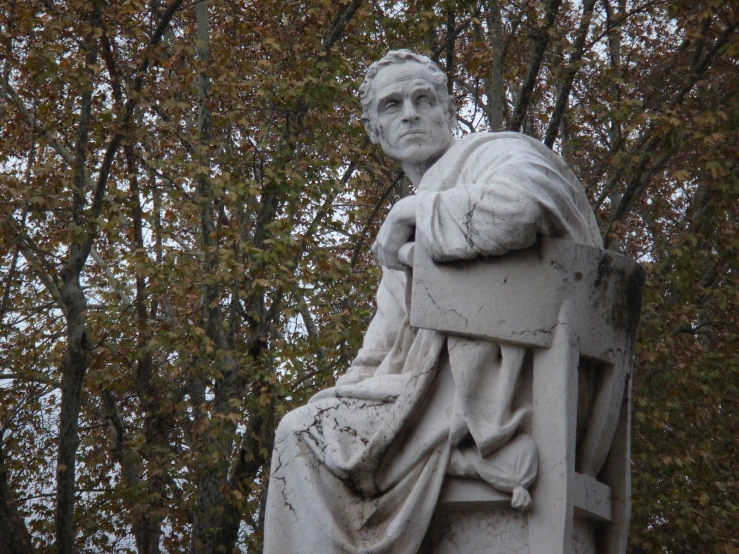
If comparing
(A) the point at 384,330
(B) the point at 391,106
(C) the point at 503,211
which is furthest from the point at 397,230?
(B) the point at 391,106

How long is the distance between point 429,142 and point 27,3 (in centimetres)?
639

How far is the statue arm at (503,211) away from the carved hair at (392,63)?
62cm

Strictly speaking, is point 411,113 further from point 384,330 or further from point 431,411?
point 431,411

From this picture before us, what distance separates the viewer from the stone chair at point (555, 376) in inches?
158

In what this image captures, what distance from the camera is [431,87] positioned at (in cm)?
487

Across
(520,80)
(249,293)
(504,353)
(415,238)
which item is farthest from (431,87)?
(520,80)

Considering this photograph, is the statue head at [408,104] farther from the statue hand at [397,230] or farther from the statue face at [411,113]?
the statue hand at [397,230]

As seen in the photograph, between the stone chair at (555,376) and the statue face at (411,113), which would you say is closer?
the stone chair at (555,376)

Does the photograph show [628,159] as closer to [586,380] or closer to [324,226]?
[324,226]

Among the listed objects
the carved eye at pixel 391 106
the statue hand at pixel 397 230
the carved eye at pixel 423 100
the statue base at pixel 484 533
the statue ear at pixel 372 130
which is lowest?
the statue base at pixel 484 533

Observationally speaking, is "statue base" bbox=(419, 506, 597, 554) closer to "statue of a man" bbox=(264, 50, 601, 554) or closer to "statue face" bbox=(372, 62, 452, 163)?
"statue of a man" bbox=(264, 50, 601, 554)

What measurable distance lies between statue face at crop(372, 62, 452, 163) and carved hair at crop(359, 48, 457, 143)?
0.08 ft

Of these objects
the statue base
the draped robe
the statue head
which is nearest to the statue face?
the statue head

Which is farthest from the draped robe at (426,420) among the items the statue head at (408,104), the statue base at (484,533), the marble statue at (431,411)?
the statue head at (408,104)
